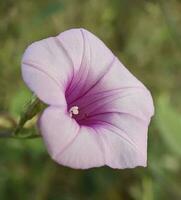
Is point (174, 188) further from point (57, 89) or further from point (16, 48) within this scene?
point (57, 89)

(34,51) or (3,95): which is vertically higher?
(34,51)

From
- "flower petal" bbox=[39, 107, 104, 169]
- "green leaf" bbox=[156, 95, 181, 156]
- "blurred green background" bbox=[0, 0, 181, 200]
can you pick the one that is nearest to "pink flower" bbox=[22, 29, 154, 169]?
"flower petal" bbox=[39, 107, 104, 169]

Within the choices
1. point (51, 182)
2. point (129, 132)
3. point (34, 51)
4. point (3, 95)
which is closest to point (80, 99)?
point (129, 132)

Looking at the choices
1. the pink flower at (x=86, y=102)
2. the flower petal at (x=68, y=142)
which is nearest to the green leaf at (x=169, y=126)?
the pink flower at (x=86, y=102)

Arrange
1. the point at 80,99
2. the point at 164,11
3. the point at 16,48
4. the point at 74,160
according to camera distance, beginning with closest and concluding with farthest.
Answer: the point at 74,160 < the point at 80,99 < the point at 164,11 < the point at 16,48

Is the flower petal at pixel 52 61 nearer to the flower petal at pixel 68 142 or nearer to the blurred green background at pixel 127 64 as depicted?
the flower petal at pixel 68 142

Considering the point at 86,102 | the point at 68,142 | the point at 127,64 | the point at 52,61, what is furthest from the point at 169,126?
the point at 68,142

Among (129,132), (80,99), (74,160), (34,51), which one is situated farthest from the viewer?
(80,99)
